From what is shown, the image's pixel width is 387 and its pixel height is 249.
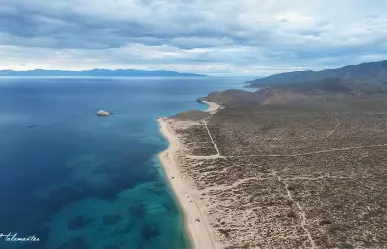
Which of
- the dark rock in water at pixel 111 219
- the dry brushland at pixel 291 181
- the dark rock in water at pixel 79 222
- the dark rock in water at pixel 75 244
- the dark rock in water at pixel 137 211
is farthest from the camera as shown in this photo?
the dark rock in water at pixel 137 211

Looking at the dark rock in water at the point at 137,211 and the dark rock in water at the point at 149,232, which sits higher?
the dark rock in water at the point at 137,211

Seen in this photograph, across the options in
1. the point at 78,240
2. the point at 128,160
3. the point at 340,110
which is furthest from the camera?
the point at 340,110

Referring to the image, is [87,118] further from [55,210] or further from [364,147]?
[364,147]

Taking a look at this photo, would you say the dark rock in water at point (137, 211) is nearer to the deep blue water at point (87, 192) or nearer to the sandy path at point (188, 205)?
the deep blue water at point (87, 192)

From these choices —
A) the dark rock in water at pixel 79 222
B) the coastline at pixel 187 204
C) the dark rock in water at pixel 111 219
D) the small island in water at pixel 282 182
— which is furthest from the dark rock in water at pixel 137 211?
the dark rock in water at pixel 79 222

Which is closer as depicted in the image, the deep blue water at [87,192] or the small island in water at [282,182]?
the small island in water at [282,182]

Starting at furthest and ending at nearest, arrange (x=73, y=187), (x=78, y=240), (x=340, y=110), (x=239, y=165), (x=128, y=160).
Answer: (x=340, y=110) < (x=128, y=160) < (x=239, y=165) < (x=73, y=187) < (x=78, y=240)

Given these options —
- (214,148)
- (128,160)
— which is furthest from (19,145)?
(214,148)
